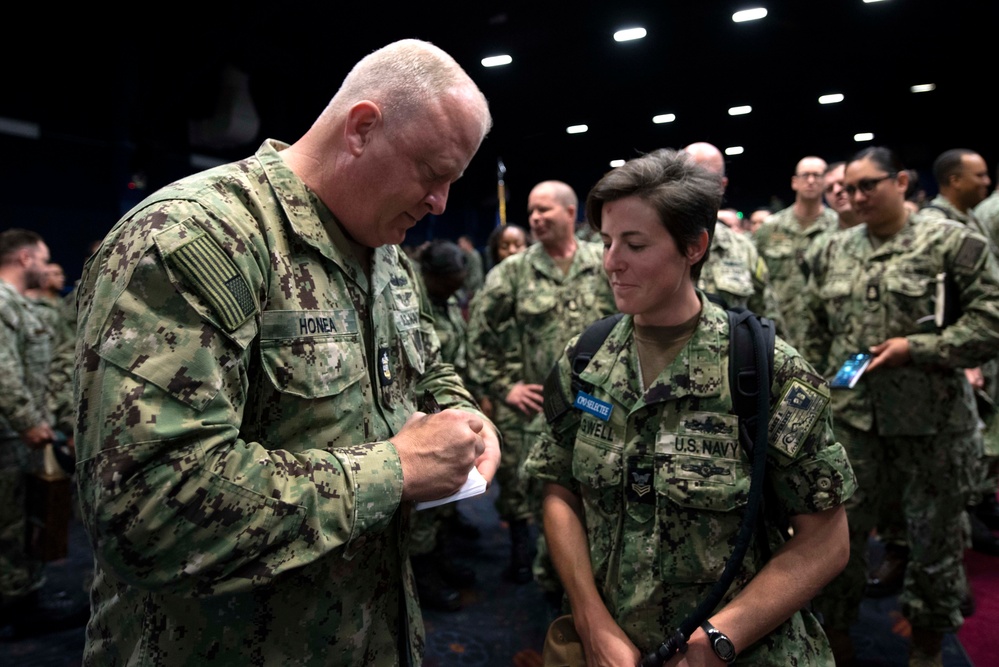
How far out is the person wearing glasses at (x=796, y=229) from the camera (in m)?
4.69

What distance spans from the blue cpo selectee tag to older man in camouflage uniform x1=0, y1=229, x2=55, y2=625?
9.84 feet

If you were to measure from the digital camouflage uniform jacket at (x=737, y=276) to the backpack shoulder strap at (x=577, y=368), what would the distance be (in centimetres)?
163

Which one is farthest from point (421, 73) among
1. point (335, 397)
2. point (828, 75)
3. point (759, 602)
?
point (828, 75)

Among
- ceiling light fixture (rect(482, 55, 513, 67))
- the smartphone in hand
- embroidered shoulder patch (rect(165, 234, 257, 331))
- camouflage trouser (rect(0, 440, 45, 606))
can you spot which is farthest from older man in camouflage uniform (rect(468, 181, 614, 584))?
embroidered shoulder patch (rect(165, 234, 257, 331))

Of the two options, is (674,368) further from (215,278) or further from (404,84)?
(215,278)

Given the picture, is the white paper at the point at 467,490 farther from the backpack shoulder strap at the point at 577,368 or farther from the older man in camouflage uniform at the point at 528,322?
the older man in camouflage uniform at the point at 528,322

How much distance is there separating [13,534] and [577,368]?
3298 millimetres

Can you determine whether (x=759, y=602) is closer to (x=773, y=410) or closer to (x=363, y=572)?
(x=773, y=410)

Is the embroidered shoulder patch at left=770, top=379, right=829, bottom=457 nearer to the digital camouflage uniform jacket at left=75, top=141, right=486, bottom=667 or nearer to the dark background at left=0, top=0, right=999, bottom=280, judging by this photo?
the digital camouflage uniform jacket at left=75, top=141, right=486, bottom=667

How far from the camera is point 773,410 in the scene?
1.30m

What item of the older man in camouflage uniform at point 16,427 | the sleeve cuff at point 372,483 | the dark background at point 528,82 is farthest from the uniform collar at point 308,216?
the older man in camouflage uniform at point 16,427

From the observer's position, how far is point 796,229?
15.8ft

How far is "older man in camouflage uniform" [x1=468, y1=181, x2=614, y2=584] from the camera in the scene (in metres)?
3.48

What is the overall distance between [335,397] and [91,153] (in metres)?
6.16
